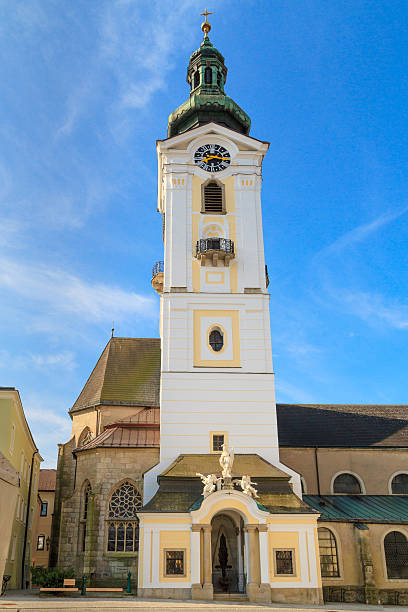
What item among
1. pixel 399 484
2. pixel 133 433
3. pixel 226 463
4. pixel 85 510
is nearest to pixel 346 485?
pixel 399 484

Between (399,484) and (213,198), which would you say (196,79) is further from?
(399,484)

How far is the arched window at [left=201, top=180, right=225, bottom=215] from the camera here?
3008cm

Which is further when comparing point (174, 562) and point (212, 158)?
point (212, 158)

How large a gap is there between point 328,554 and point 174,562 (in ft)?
22.8

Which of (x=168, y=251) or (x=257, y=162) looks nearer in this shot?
(x=168, y=251)

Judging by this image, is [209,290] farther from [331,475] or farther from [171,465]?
[331,475]

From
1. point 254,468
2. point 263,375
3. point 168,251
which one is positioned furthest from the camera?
point 168,251

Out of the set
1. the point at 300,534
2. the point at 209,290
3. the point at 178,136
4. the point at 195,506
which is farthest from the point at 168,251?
the point at 300,534

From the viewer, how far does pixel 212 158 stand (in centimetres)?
3114

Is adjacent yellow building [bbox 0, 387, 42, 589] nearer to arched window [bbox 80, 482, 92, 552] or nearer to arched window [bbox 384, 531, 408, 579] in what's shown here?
arched window [bbox 80, 482, 92, 552]

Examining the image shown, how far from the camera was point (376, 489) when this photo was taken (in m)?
29.7

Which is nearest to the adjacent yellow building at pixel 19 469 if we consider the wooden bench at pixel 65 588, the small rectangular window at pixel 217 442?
the wooden bench at pixel 65 588

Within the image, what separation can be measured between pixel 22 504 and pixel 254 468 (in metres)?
13.8

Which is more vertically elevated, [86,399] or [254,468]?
[86,399]
